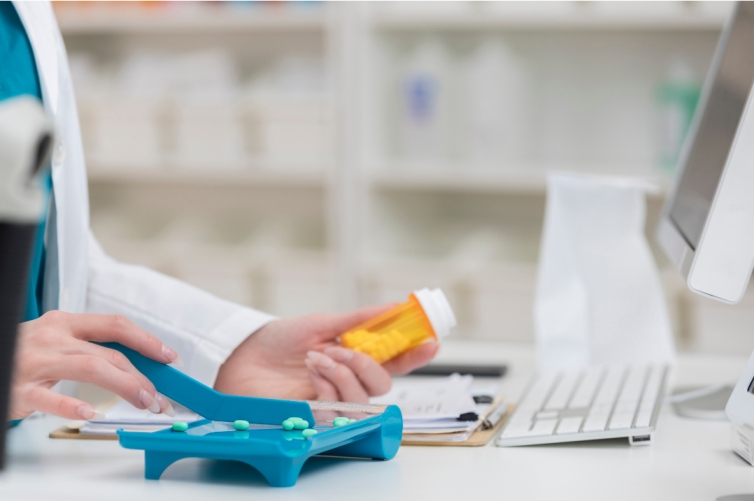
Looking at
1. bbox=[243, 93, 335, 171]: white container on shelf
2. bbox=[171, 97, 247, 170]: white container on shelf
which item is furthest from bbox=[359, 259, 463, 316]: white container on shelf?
bbox=[171, 97, 247, 170]: white container on shelf

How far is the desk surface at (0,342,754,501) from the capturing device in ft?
2.10

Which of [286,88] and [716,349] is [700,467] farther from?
[286,88]

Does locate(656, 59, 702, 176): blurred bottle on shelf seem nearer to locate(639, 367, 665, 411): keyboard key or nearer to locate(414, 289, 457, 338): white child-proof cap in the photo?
locate(639, 367, 665, 411): keyboard key

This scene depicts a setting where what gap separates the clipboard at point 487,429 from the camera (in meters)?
0.77

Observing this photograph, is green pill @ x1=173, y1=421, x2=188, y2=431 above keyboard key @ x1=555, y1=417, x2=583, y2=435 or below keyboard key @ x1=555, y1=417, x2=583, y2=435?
below

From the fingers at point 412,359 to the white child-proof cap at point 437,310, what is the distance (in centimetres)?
6

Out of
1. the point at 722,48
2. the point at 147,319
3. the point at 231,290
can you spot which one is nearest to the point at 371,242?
the point at 231,290

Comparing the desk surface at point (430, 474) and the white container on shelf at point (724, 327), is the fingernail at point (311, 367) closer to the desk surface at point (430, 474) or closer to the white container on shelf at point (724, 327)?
the desk surface at point (430, 474)

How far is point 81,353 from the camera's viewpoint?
692 millimetres

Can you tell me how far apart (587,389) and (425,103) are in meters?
1.34

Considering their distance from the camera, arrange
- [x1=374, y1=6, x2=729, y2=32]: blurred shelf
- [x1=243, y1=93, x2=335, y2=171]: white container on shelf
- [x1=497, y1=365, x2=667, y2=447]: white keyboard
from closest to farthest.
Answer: [x1=497, y1=365, x2=667, y2=447]: white keyboard, [x1=374, y1=6, x2=729, y2=32]: blurred shelf, [x1=243, y1=93, x2=335, y2=171]: white container on shelf

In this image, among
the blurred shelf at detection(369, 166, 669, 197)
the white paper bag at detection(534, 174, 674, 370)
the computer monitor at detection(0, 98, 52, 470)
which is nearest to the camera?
the computer monitor at detection(0, 98, 52, 470)

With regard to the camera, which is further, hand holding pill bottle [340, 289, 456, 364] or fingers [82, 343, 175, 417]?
hand holding pill bottle [340, 289, 456, 364]

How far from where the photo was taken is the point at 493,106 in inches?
85.0
